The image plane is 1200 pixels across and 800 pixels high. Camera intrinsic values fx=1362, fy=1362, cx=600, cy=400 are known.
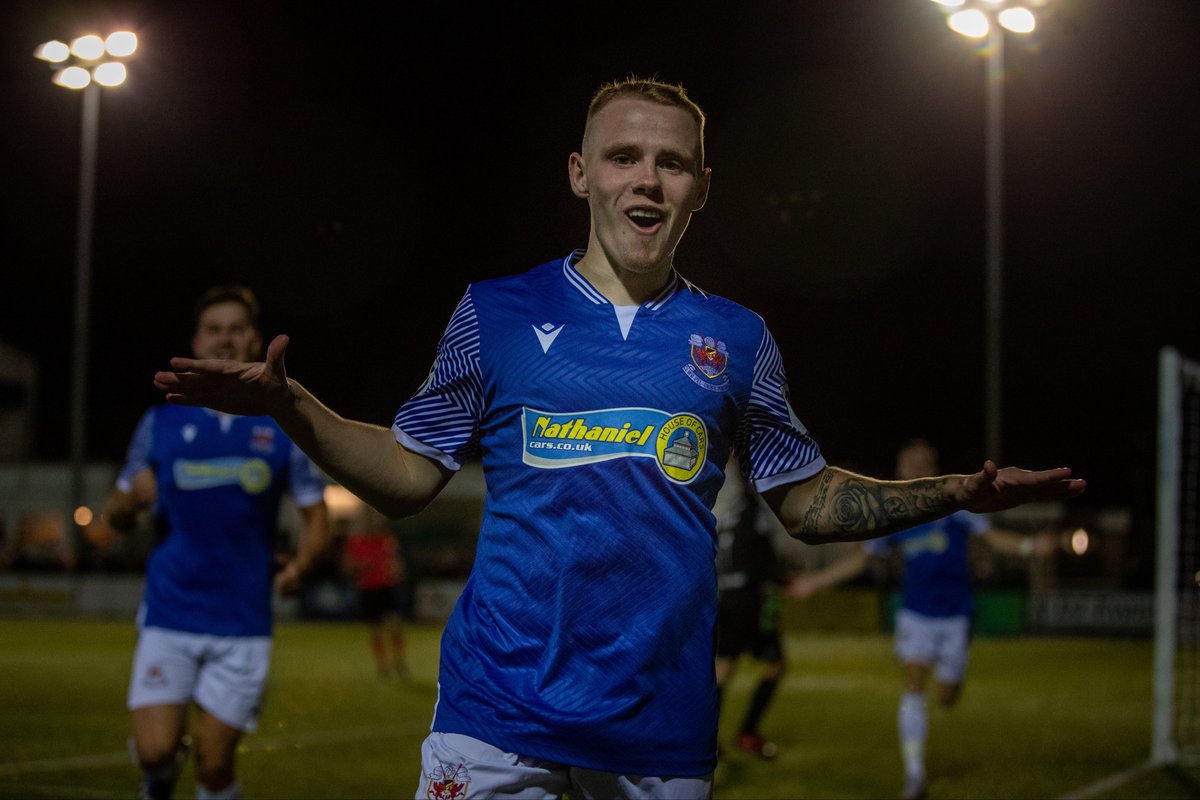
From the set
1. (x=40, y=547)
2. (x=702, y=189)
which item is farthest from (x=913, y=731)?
(x=40, y=547)

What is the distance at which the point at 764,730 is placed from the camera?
1349cm

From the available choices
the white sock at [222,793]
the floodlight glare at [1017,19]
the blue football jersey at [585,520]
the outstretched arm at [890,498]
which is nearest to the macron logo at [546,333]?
the blue football jersey at [585,520]

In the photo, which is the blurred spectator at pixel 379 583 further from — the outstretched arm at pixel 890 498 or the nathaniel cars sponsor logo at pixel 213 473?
the outstretched arm at pixel 890 498

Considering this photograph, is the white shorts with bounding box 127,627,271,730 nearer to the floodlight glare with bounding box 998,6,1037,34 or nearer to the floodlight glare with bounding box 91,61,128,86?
the floodlight glare with bounding box 998,6,1037,34

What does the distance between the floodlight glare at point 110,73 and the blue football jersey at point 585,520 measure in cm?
2442

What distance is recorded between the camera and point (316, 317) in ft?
75.9

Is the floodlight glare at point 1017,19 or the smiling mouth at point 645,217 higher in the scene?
the floodlight glare at point 1017,19

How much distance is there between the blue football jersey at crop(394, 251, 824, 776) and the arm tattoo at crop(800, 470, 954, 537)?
0.32 meters

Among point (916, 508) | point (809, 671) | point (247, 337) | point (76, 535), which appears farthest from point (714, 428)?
point (76, 535)

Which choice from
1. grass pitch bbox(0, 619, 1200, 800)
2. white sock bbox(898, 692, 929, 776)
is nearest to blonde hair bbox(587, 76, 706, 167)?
grass pitch bbox(0, 619, 1200, 800)

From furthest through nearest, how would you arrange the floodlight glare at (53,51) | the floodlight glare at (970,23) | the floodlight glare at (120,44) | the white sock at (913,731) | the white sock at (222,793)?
the floodlight glare at (53,51) < the floodlight glare at (120,44) < the floodlight glare at (970,23) < the white sock at (913,731) < the white sock at (222,793)

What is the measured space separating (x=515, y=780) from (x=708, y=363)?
1.02 meters

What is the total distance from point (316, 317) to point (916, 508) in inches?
817

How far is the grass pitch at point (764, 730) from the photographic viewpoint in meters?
9.99
